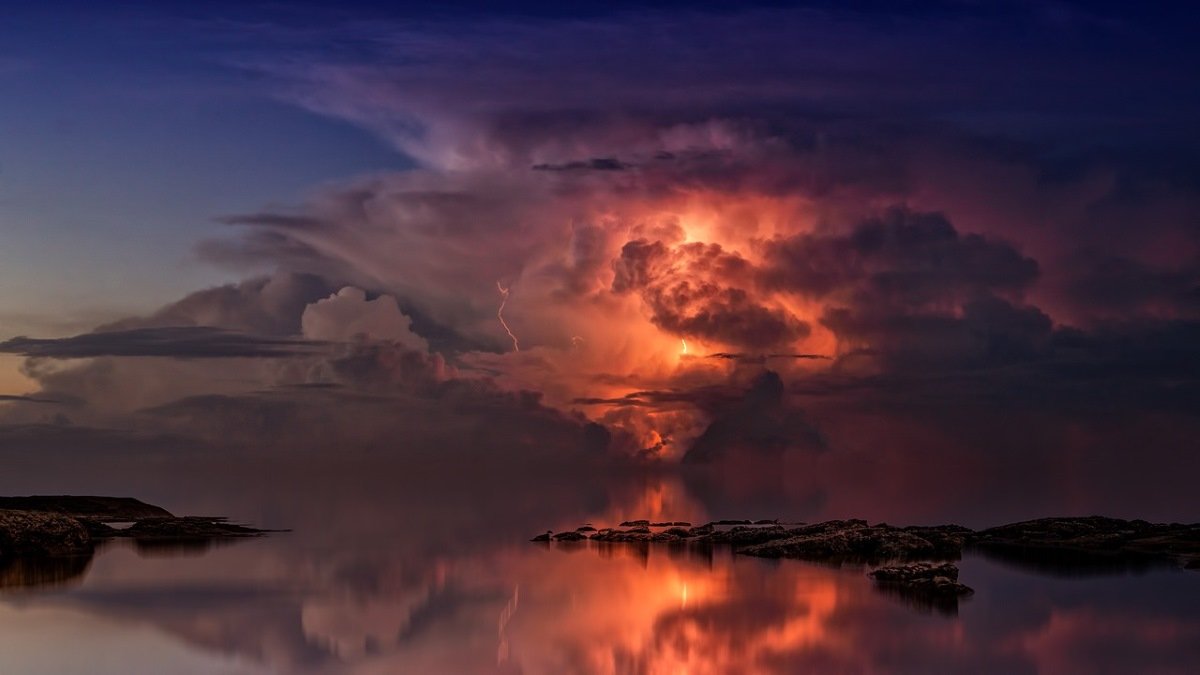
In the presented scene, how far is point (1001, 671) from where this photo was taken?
32906 millimetres

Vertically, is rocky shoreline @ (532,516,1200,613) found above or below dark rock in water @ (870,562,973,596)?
above

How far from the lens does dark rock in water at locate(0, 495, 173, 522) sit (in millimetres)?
105438

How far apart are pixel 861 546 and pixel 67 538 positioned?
4751 centimetres

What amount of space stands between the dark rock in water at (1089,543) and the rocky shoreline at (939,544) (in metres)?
0.06

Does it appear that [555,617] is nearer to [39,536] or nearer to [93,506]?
[39,536]

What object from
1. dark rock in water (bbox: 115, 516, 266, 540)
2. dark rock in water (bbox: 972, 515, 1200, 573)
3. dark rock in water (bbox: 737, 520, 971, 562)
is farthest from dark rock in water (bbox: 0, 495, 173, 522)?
dark rock in water (bbox: 972, 515, 1200, 573)

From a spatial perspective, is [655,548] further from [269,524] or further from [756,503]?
[756,503]

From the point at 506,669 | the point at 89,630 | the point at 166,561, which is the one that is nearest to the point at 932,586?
the point at 506,669

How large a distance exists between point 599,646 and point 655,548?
3712 cm

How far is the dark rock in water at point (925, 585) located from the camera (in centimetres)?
4584

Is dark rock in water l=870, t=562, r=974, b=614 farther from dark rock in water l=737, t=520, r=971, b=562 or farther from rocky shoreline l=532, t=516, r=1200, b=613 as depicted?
dark rock in water l=737, t=520, r=971, b=562

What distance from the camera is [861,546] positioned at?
66.1 meters

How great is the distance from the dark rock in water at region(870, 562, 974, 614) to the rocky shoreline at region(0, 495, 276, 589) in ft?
128

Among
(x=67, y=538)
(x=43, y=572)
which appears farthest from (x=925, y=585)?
(x=67, y=538)
